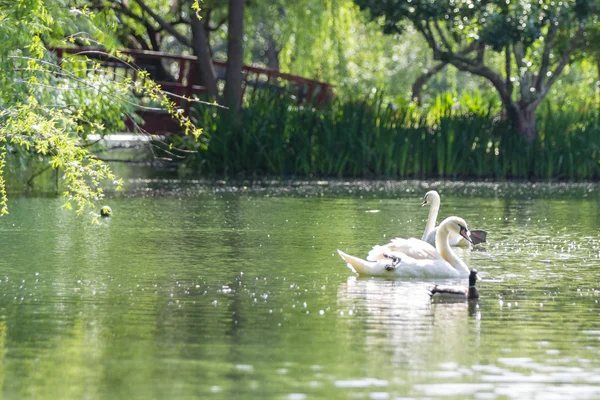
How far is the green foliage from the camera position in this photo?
29938mm

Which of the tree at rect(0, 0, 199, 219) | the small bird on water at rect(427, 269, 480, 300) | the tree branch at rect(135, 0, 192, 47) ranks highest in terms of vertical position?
the tree branch at rect(135, 0, 192, 47)

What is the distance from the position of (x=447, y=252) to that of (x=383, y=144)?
16471mm

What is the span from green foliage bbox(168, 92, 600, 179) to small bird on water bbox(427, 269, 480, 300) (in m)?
18.0

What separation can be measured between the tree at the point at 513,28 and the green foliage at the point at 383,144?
2.12ft

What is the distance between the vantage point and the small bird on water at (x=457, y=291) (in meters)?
11.6

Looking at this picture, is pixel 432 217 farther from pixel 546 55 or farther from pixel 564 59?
pixel 564 59

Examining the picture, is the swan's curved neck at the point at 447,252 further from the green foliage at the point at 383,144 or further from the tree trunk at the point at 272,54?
the tree trunk at the point at 272,54

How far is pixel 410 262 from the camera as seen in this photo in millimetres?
13000

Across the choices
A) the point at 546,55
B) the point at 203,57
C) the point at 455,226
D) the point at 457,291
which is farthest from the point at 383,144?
the point at 457,291

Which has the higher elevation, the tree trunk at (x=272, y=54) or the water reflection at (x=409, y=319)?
the tree trunk at (x=272, y=54)

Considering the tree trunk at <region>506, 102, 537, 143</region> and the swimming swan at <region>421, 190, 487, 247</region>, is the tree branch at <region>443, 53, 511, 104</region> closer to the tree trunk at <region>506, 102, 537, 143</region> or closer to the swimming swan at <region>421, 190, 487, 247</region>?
the tree trunk at <region>506, 102, 537, 143</region>

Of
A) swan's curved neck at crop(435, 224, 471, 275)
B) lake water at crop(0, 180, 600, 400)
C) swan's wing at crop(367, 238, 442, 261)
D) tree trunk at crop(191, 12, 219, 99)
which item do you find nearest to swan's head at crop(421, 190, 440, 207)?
lake water at crop(0, 180, 600, 400)

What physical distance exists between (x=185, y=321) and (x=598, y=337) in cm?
305

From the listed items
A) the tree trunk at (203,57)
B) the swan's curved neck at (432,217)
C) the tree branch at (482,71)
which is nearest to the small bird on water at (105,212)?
the swan's curved neck at (432,217)
